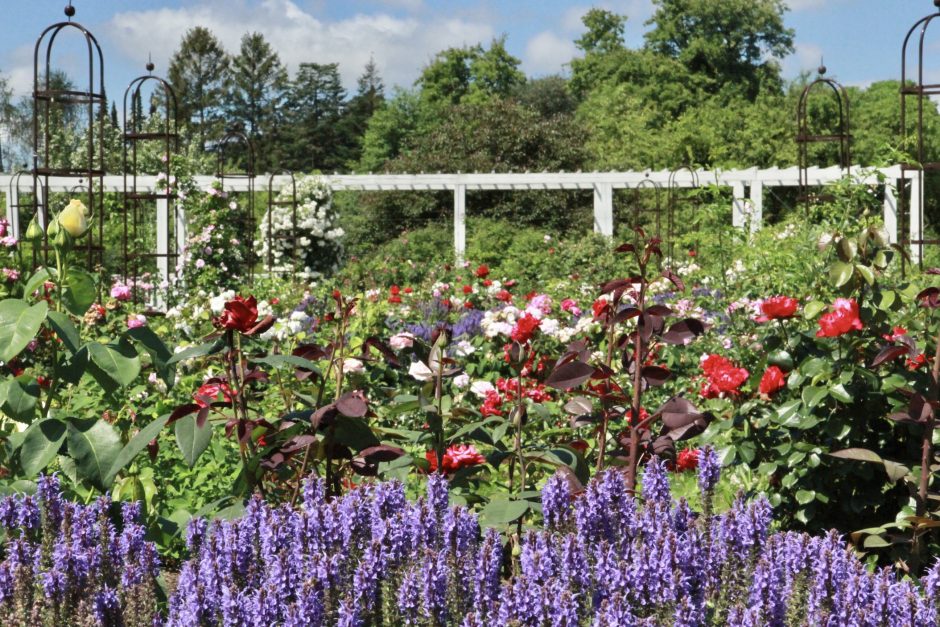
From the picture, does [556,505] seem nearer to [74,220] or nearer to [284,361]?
[284,361]

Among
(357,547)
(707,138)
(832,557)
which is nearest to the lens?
(832,557)

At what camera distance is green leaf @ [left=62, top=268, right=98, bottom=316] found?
2615 millimetres

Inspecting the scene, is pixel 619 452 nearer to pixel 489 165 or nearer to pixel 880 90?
pixel 489 165

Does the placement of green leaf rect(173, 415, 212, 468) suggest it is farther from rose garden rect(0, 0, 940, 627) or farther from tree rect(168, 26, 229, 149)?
tree rect(168, 26, 229, 149)

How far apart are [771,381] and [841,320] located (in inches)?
10.0

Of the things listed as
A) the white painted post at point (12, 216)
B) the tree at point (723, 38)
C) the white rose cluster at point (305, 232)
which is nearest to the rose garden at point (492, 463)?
the white rose cluster at point (305, 232)

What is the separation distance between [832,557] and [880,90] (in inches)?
1304

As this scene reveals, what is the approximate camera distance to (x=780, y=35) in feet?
111

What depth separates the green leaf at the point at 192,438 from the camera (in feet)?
7.38

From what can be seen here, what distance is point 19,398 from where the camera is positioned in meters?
2.42

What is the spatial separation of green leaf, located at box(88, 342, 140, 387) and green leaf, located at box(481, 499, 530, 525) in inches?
34.0

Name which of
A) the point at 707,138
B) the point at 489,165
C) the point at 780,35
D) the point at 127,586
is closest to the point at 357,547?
the point at 127,586

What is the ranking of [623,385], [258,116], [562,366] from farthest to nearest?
[258,116], [623,385], [562,366]

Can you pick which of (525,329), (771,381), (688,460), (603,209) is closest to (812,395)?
(771,381)
